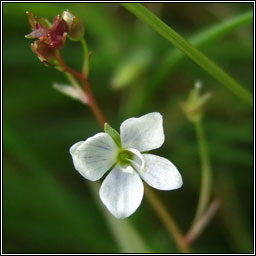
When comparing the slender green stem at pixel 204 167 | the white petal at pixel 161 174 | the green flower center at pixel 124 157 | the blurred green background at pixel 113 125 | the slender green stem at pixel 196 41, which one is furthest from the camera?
the blurred green background at pixel 113 125

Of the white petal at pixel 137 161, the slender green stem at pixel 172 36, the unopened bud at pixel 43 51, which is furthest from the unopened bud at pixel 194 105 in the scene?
the unopened bud at pixel 43 51

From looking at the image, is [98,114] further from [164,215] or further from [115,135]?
[164,215]

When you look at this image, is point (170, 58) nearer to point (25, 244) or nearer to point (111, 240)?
point (111, 240)

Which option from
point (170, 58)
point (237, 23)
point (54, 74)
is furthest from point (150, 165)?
point (54, 74)

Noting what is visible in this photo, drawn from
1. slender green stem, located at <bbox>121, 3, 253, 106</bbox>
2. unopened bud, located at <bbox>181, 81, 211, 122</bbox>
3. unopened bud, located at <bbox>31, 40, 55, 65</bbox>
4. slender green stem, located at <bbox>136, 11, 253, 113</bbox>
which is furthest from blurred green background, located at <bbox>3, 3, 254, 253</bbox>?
unopened bud, located at <bbox>31, 40, 55, 65</bbox>

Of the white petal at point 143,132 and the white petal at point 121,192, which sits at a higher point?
the white petal at point 143,132

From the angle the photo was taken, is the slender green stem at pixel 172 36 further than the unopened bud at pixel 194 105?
No

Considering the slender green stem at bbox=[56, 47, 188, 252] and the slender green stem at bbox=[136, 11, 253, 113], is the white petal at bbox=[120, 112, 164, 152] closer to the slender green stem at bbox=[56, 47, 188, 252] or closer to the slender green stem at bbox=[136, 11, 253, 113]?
the slender green stem at bbox=[56, 47, 188, 252]

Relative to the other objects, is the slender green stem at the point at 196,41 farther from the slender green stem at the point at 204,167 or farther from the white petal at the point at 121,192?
the white petal at the point at 121,192
